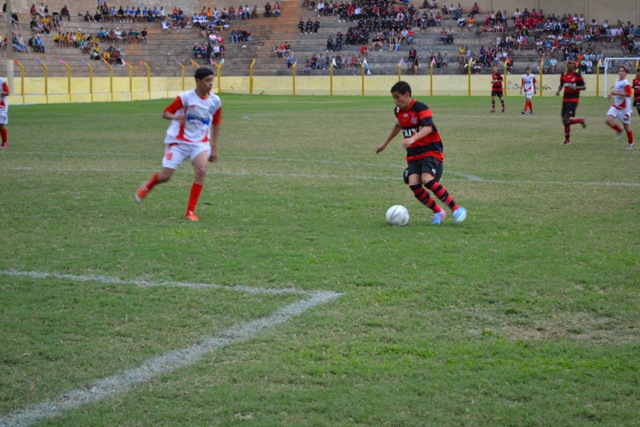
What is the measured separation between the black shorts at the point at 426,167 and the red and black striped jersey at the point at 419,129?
0.13 ft

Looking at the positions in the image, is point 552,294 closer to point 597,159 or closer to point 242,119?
point 597,159

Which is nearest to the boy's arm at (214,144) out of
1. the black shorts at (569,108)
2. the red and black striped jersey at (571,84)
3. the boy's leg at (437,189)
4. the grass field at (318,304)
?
the grass field at (318,304)

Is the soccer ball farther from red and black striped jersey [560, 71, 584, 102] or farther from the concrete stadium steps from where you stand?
the concrete stadium steps

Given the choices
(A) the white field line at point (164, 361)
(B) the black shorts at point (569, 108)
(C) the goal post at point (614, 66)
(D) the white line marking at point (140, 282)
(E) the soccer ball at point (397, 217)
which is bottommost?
(A) the white field line at point (164, 361)

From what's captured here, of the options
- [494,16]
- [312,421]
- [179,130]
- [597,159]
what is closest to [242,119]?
[597,159]

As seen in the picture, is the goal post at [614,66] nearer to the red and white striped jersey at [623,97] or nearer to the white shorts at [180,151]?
the red and white striped jersey at [623,97]

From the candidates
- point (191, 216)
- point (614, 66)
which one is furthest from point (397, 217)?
point (614, 66)

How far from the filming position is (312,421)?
152 inches

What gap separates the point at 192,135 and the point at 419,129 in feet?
8.45

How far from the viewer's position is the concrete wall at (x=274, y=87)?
42.3m

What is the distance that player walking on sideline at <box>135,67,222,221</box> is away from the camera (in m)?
9.41

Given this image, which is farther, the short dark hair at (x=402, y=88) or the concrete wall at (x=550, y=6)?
the concrete wall at (x=550, y=6)

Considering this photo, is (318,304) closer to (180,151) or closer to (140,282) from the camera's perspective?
(140,282)

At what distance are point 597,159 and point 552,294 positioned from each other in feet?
34.0
